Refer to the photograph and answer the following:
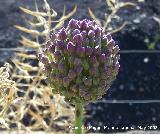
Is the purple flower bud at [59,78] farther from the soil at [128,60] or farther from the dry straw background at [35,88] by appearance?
the soil at [128,60]

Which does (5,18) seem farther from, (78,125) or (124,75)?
(78,125)

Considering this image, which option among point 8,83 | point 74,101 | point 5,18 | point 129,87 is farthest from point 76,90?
point 5,18


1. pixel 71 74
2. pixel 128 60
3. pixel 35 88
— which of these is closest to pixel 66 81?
pixel 71 74

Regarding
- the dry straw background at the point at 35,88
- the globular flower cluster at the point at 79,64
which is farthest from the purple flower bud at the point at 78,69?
the dry straw background at the point at 35,88

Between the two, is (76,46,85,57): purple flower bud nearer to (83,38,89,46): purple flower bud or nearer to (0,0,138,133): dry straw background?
(83,38,89,46): purple flower bud

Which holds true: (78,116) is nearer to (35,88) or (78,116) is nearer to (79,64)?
(79,64)
